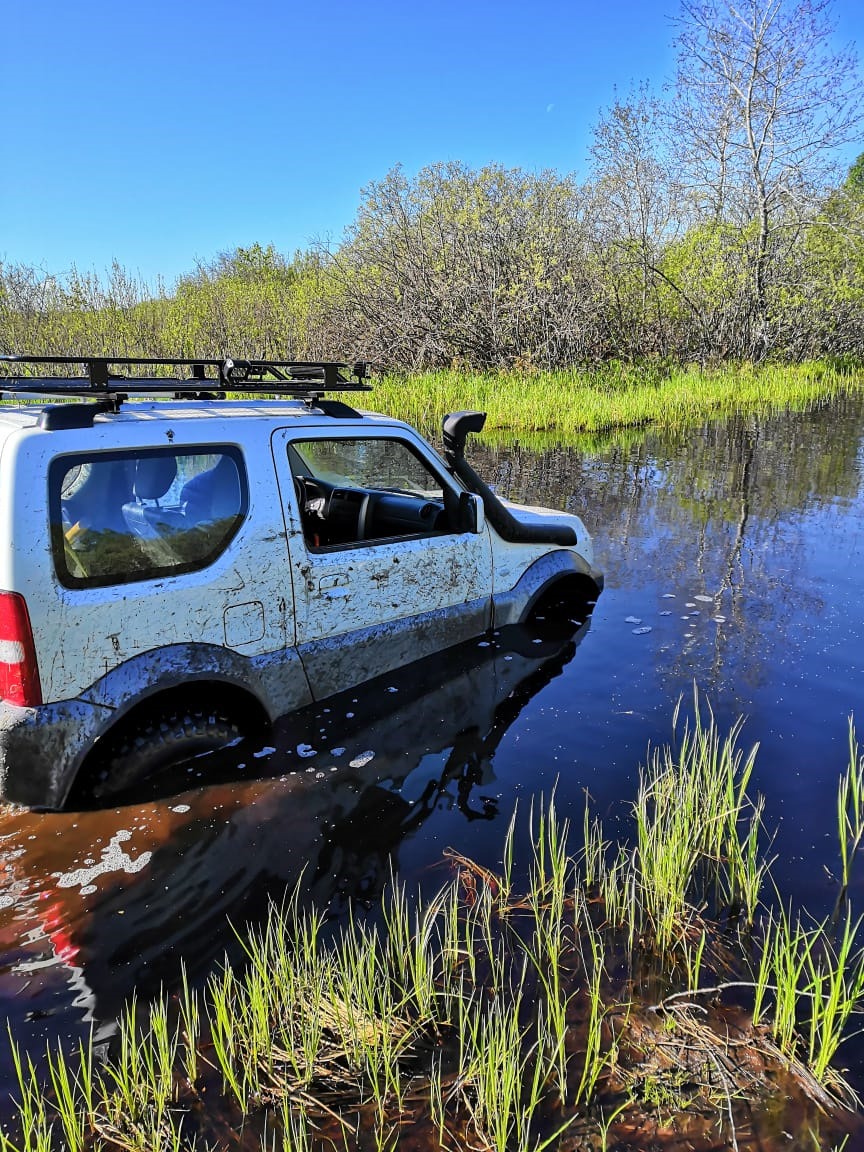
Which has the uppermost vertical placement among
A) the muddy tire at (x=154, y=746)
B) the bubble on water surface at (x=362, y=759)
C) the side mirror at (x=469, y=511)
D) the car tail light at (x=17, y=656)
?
the side mirror at (x=469, y=511)

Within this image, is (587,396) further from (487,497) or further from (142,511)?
(142,511)

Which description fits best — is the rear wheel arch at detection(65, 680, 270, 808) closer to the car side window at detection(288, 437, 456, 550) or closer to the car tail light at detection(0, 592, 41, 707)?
the car tail light at detection(0, 592, 41, 707)

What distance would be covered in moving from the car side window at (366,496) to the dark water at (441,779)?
0.88 m

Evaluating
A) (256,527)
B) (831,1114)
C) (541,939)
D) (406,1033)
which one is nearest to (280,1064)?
(406,1033)

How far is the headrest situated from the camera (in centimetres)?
344

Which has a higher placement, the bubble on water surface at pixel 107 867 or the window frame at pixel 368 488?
the window frame at pixel 368 488

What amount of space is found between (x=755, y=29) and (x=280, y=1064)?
30536 mm

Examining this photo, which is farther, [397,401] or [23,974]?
[397,401]

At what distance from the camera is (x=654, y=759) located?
4.09m

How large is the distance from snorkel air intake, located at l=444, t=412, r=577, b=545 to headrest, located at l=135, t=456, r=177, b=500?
1514mm

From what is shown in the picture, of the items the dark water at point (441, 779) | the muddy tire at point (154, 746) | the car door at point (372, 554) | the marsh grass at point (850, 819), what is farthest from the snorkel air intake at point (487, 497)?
the marsh grass at point (850, 819)

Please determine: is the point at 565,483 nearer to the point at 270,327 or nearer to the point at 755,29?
the point at 270,327

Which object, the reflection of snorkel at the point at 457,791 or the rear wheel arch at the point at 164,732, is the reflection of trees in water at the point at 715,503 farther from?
the rear wheel arch at the point at 164,732

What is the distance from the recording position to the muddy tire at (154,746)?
3379 millimetres
